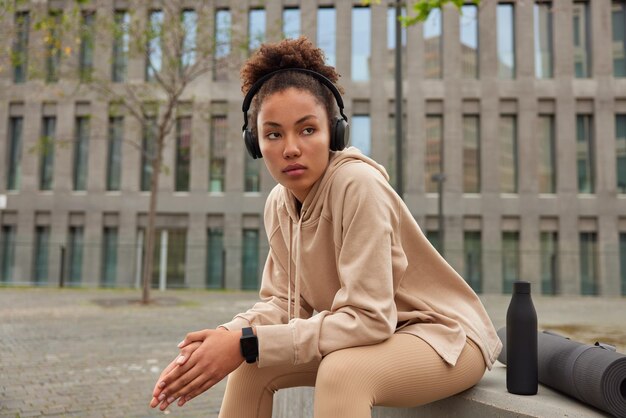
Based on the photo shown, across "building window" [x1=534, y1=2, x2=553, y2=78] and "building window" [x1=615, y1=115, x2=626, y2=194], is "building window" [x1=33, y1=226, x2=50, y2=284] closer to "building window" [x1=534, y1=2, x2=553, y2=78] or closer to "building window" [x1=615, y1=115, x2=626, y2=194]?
A: "building window" [x1=534, y1=2, x2=553, y2=78]

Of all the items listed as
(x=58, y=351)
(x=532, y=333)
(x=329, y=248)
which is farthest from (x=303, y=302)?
(x=58, y=351)

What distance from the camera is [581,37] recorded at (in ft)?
90.2

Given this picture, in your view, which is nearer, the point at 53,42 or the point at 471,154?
the point at 53,42

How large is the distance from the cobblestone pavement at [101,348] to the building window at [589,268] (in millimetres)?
10315

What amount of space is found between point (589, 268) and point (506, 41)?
11.3 m

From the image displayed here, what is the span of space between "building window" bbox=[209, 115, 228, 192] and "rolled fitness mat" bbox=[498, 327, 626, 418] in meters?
25.6

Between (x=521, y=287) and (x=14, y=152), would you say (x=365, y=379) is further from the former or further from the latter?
(x=14, y=152)

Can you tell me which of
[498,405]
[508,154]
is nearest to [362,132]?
[508,154]

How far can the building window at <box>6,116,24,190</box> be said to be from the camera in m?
28.2

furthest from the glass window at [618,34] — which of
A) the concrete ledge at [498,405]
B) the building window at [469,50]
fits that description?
the concrete ledge at [498,405]

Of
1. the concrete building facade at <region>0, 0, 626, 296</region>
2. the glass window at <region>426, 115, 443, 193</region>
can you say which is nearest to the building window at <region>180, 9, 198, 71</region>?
the concrete building facade at <region>0, 0, 626, 296</region>

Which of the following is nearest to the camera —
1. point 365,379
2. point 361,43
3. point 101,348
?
point 365,379

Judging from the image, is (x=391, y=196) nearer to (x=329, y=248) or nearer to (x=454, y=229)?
(x=329, y=248)

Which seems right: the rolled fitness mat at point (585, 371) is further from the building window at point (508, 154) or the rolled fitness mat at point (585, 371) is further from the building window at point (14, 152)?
the building window at point (14, 152)
